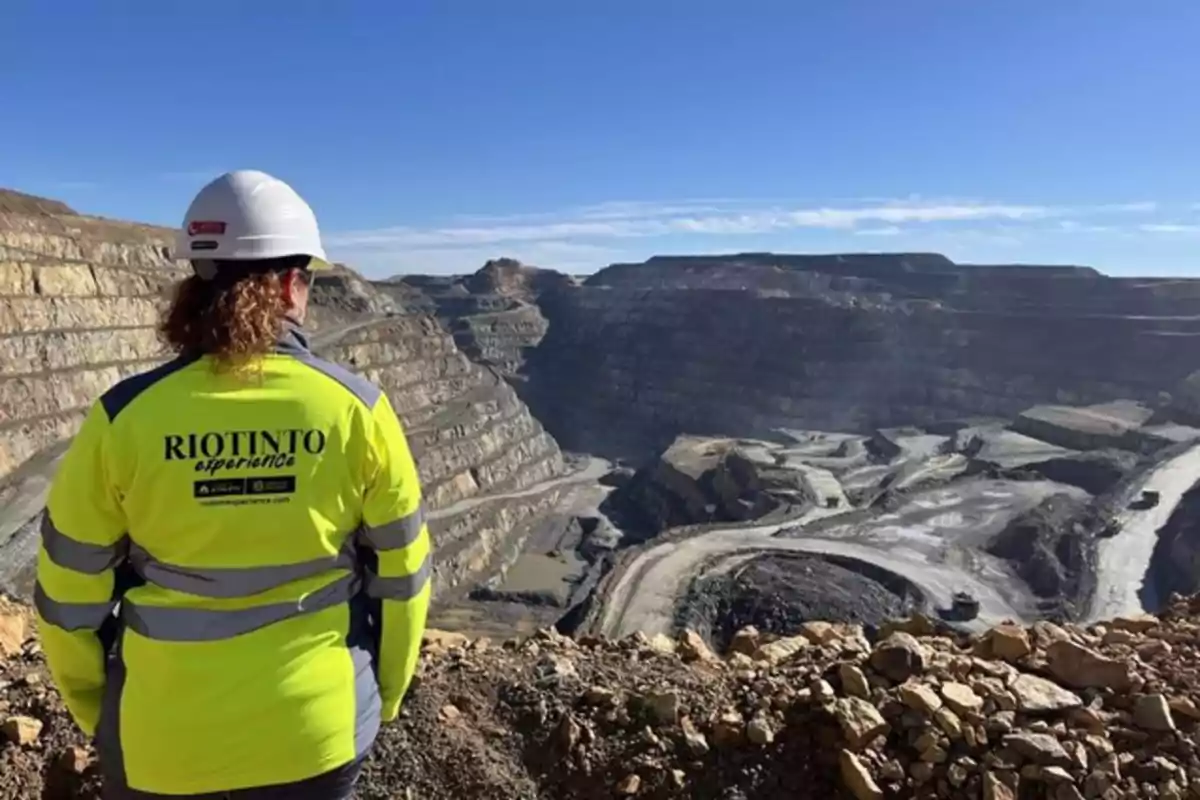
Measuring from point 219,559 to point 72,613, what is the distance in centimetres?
54

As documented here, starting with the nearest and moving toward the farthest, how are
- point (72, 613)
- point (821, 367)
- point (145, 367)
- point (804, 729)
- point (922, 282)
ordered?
point (72, 613)
point (804, 729)
point (145, 367)
point (821, 367)
point (922, 282)

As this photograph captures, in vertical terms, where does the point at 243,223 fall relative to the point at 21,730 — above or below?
above

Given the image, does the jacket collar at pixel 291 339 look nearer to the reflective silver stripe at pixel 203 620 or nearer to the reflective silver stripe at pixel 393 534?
the reflective silver stripe at pixel 393 534

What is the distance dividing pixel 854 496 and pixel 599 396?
55.8 meters

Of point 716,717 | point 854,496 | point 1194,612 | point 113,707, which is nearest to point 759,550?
point 854,496

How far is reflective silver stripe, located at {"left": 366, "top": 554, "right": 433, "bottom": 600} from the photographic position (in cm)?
Result: 286

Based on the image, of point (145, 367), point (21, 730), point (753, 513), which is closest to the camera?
point (21, 730)

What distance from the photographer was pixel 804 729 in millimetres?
5559

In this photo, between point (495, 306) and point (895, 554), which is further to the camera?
point (495, 306)

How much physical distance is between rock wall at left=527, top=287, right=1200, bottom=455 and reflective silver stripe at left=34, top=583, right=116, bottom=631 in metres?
88.4

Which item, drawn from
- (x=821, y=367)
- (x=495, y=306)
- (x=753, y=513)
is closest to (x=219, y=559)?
(x=753, y=513)

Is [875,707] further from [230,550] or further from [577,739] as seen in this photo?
[230,550]

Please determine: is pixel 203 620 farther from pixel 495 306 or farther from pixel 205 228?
pixel 495 306

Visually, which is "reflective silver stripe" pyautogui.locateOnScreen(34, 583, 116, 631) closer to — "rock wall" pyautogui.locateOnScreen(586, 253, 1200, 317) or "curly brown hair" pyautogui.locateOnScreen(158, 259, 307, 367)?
"curly brown hair" pyautogui.locateOnScreen(158, 259, 307, 367)
